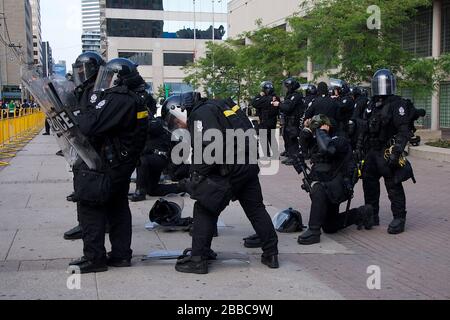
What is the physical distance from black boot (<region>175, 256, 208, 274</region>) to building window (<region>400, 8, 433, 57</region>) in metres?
19.7

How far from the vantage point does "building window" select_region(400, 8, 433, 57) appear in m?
23.3

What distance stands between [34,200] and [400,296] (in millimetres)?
6270

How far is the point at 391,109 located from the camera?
7148 millimetres

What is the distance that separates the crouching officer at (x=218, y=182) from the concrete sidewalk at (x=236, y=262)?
247mm

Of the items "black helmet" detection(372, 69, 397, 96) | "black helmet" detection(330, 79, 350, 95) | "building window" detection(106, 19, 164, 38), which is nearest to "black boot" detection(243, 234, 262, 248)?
"black helmet" detection(372, 69, 397, 96)

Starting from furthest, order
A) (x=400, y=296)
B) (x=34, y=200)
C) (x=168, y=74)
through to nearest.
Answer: (x=168, y=74)
(x=34, y=200)
(x=400, y=296)

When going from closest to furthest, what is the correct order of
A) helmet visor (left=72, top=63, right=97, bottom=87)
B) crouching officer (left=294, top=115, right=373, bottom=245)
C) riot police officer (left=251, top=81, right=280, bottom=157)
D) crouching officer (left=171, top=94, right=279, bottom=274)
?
crouching officer (left=171, top=94, right=279, bottom=274), helmet visor (left=72, top=63, right=97, bottom=87), crouching officer (left=294, top=115, right=373, bottom=245), riot police officer (left=251, top=81, right=280, bottom=157)

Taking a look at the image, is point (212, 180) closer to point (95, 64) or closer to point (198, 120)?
point (198, 120)

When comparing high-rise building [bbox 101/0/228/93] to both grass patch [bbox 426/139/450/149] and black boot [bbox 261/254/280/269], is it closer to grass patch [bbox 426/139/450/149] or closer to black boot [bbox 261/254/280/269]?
grass patch [bbox 426/139/450/149]

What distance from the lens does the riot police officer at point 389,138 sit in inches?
278

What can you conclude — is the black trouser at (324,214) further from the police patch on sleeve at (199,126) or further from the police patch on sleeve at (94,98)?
the police patch on sleeve at (94,98)

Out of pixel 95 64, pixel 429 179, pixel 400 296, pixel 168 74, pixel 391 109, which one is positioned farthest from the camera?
pixel 168 74

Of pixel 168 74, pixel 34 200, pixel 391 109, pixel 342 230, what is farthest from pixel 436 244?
pixel 168 74

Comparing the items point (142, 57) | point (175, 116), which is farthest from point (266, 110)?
point (142, 57)
